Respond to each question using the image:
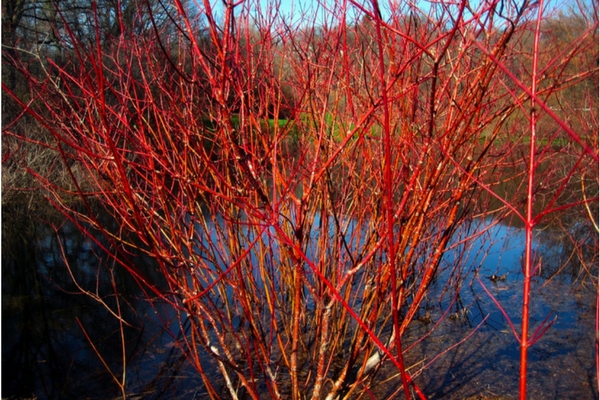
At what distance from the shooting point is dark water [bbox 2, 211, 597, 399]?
311 centimetres

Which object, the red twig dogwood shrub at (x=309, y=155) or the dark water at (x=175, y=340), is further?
the dark water at (x=175, y=340)

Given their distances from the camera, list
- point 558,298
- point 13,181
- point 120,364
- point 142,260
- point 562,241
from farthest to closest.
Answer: point 13,181 → point 562,241 → point 142,260 → point 558,298 → point 120,364

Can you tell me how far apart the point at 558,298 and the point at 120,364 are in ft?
12.2

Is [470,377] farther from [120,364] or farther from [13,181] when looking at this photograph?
[13,181]

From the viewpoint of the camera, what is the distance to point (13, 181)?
7406 millimetres

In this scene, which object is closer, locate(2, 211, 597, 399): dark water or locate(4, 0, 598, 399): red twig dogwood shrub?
locate(4, 0, 598, 399): red twig dogwood shrub

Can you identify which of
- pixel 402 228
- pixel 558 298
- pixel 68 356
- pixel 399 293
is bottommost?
pixel 558 298

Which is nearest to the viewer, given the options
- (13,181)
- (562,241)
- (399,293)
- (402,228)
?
(402,228)

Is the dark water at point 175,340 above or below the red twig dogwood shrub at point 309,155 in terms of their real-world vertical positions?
below

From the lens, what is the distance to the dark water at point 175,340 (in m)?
3.11

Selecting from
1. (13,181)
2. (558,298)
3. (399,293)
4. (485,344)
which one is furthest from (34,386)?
(13,181)

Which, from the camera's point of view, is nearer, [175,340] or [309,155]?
[175,340]

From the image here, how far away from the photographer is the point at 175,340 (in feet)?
6.88

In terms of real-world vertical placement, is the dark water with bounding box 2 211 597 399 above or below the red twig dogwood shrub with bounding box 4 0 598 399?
below
